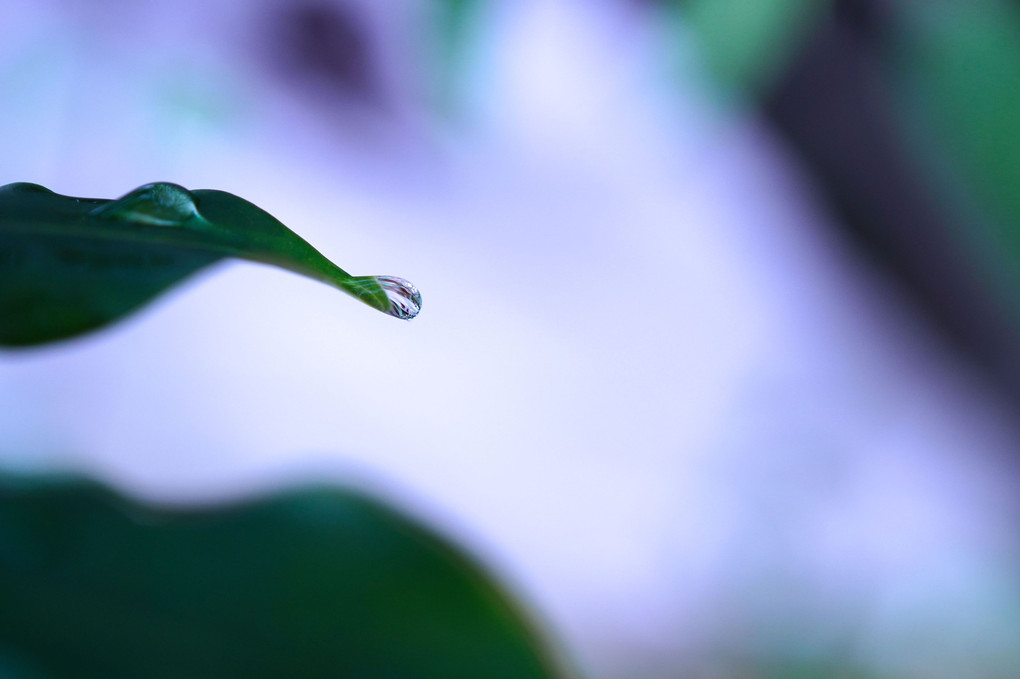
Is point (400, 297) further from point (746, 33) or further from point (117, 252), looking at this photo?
point (746, 33)

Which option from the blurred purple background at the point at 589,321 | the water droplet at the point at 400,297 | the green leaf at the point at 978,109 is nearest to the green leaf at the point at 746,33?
the blurred purple background at the point at 589,321

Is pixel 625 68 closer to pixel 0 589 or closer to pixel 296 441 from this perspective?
pixel 296 441

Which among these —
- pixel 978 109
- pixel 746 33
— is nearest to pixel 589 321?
pixel 746 33

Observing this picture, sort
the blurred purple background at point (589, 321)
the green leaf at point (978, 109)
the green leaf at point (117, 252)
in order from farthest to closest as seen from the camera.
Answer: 1. the blurred purple background at point (589, 321)
2. the green leaf at point (978, 109)
3. the green leaf at point (117, 252)

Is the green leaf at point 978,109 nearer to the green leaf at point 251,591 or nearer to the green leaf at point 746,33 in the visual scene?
the green leaf at point 746,33

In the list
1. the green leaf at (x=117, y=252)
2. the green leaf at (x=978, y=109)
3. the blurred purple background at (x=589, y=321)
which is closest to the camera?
the green leaf at (x=117, y=252)

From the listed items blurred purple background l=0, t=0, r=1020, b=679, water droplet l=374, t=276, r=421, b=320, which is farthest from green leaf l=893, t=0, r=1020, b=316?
water droplet l=374, t=276, r=421, b=320
